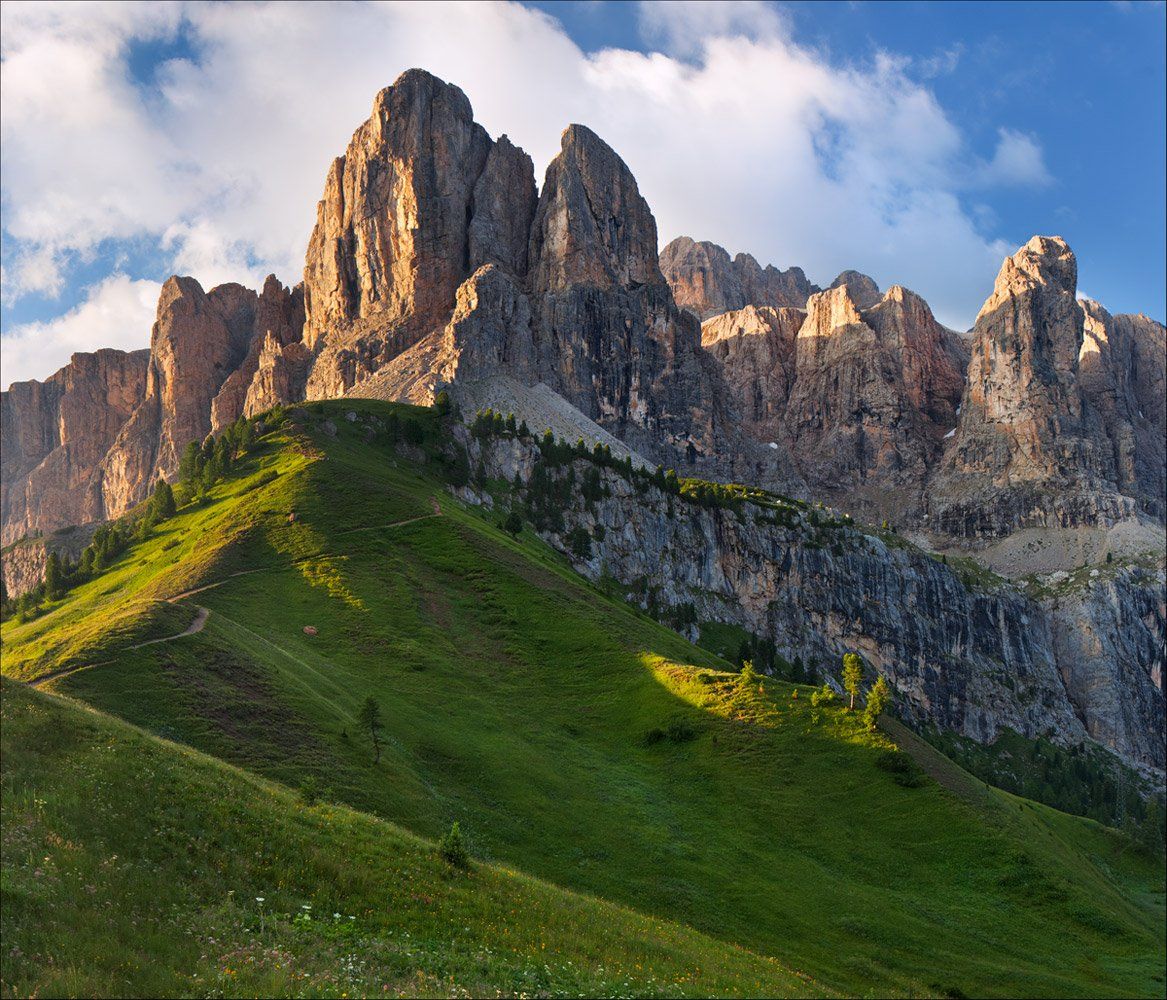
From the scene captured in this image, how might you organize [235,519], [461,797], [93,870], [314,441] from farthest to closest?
1. [314,441]
2. [235,519]
3. [461,797]
4. [93,870]

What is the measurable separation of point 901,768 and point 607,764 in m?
22.7

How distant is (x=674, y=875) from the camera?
57.7m

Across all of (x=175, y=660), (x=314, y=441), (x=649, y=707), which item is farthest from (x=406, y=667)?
(x=314, y=441)

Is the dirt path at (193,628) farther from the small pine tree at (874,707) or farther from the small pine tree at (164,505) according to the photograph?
the small pine tree at (164,505)

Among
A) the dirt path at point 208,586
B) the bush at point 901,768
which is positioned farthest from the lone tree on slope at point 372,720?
the bush at point 901,768

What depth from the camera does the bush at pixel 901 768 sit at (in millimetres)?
75000

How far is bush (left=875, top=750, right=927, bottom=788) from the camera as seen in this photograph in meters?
75.0

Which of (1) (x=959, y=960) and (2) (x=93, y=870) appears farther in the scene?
(1) (x=959, y=960)

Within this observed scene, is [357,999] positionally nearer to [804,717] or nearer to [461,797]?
[461,797]

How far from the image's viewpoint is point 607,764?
7781 centimetres

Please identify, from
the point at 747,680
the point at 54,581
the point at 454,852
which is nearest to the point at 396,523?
the point at 54,581

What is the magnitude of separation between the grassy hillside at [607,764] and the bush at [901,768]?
656 millimetres

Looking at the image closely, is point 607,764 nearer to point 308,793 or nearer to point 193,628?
point 193,628

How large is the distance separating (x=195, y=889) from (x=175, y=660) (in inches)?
1451
